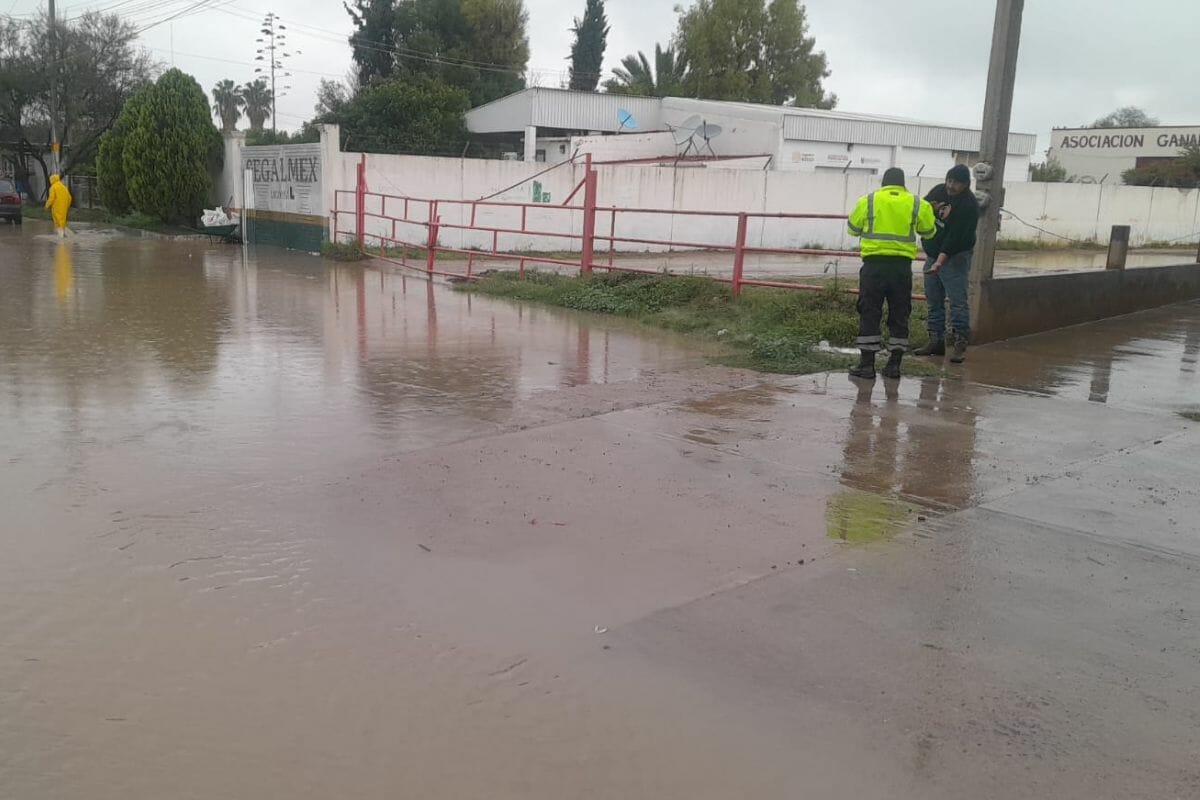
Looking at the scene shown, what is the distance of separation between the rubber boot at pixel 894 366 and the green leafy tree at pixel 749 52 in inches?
1941

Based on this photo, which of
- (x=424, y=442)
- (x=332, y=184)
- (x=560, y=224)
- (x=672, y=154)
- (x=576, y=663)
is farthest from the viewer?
(x=672, y=154)

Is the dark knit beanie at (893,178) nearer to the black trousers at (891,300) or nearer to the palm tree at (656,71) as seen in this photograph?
the black trousers at (891,300)

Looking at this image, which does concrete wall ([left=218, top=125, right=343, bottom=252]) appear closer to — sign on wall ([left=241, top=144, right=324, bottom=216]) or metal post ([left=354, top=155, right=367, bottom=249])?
sign on wall ([left=241, top=144, right=324, bottom=216])

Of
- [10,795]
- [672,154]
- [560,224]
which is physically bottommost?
[10,795]

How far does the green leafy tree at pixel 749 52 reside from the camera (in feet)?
181

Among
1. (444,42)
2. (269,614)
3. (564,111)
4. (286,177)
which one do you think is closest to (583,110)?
(564,111)

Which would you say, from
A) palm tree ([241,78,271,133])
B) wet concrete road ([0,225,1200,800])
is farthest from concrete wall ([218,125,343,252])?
palm tree ([241,78,271,133])

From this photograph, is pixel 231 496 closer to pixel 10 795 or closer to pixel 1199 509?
pixel 10 795

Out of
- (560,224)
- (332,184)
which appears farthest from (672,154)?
(332,184)

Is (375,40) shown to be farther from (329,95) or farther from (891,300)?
(891,300)

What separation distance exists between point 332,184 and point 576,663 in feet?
63.4

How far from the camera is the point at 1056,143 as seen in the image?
59031mm

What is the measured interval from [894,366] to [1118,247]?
6.01 m

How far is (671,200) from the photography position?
25938 mm
